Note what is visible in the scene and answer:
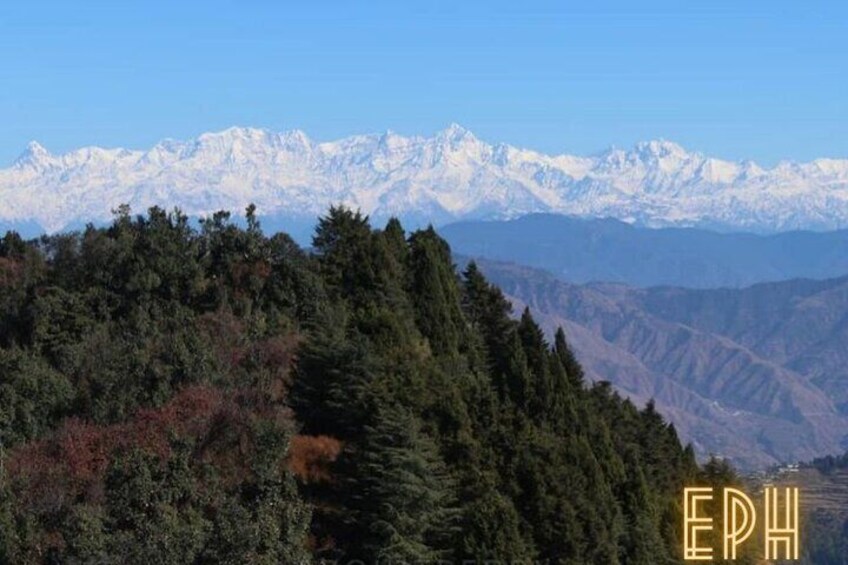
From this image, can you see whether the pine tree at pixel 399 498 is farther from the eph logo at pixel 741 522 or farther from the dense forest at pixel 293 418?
the eph logo at pixel 741 522

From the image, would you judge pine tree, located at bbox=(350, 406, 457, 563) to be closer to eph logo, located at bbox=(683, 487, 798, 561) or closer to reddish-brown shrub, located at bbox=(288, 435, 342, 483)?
reddish-brown shrub, located at bbox=(288, 435, 342, 483)

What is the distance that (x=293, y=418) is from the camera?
1200 inches

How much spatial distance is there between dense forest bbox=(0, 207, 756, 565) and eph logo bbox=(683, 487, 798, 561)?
103 cm

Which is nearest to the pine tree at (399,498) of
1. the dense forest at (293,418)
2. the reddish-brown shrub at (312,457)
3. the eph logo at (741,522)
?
the dense forest at (293,418)

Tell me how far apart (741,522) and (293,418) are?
9.70 metres

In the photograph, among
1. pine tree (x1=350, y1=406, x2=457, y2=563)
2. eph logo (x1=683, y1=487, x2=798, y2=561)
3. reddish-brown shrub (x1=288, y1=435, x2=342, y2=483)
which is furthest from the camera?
reddish-brown shrub (x1=288, y1=435, x2=342, y2=483)

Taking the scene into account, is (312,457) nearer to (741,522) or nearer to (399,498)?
(399,498)

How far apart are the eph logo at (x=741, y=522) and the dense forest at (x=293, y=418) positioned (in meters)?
1.03

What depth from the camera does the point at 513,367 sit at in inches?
1442

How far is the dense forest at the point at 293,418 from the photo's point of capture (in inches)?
1008

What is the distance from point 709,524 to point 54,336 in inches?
776

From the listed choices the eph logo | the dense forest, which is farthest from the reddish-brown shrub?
the eph logo

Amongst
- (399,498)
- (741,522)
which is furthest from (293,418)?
(741,522)

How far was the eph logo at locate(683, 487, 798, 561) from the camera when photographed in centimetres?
2573
